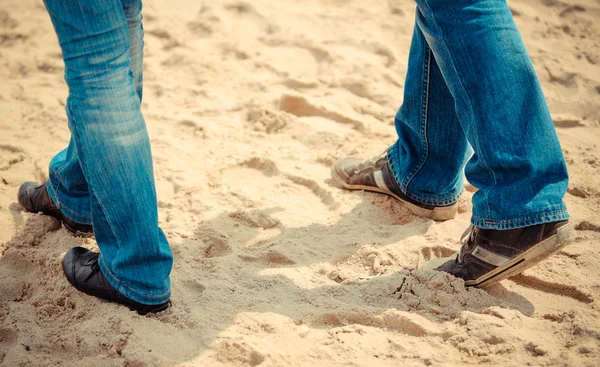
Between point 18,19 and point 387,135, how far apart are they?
8.50ft

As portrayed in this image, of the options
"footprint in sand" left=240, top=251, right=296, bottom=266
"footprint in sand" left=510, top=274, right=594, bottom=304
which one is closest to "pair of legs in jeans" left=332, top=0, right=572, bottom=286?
"footprint in sand" left=510, top=274, right=594, bottom=304

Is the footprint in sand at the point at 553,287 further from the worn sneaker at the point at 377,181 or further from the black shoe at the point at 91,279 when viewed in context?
the black shoe at the point at 91,279

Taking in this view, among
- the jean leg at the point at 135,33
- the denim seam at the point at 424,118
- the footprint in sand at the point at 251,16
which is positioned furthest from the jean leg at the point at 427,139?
the footprint in sand at the point at 251,16

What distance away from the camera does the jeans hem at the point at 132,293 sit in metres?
1.75

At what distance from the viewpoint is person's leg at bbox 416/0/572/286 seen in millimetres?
1662

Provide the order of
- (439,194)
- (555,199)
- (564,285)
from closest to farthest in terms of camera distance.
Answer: (555,199)
(564,285)
(439,194)

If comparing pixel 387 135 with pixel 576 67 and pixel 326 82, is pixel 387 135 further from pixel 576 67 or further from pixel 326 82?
pixel 576 67

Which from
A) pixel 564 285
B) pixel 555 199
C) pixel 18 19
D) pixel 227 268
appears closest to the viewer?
pixel 555 199

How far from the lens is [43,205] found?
7.46 ft

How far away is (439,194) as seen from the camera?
7.47 ft

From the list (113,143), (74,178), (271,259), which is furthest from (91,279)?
(271,259)

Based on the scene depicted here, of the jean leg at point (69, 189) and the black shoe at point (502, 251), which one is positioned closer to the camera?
the black shoe at point (502, 251)

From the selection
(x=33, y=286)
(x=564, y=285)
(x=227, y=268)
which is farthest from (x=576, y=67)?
(x=33, y=286)

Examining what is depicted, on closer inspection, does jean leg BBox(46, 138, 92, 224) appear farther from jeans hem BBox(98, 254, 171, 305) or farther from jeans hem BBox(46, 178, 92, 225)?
jeans hem BBox(98, 254, 171, 305)
